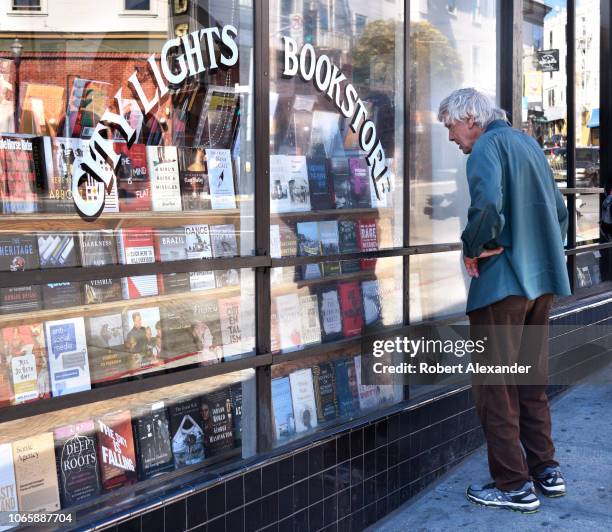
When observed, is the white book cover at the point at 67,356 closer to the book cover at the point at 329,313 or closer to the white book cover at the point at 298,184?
the white book cover at the point at 298,184

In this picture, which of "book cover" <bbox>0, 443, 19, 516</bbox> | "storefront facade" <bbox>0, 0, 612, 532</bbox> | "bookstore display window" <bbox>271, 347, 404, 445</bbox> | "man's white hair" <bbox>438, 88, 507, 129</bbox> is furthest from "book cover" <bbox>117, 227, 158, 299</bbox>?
"man's white hair" <bbox>438, 88, 507, 129</bbox>

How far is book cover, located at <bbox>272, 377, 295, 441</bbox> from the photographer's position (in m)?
3.89

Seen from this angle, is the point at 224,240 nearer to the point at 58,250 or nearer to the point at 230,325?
the point at 230,325

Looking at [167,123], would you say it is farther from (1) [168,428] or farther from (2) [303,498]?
(2) [303,498]

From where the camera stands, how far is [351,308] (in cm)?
444

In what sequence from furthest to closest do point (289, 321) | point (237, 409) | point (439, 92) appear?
1. point (439, 92)
2. point (289, 321)
3. point (237, 409)

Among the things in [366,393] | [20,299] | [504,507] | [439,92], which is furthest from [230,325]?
[439,92]

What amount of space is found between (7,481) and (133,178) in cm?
120

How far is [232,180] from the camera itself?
3.71m

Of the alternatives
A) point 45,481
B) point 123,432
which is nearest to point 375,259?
point 123,432

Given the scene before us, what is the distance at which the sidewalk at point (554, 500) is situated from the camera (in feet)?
13.5

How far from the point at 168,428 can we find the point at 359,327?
1383 mm

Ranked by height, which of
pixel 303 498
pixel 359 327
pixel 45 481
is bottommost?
pixel 303 498

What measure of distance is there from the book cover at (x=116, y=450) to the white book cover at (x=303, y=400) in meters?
0.97
